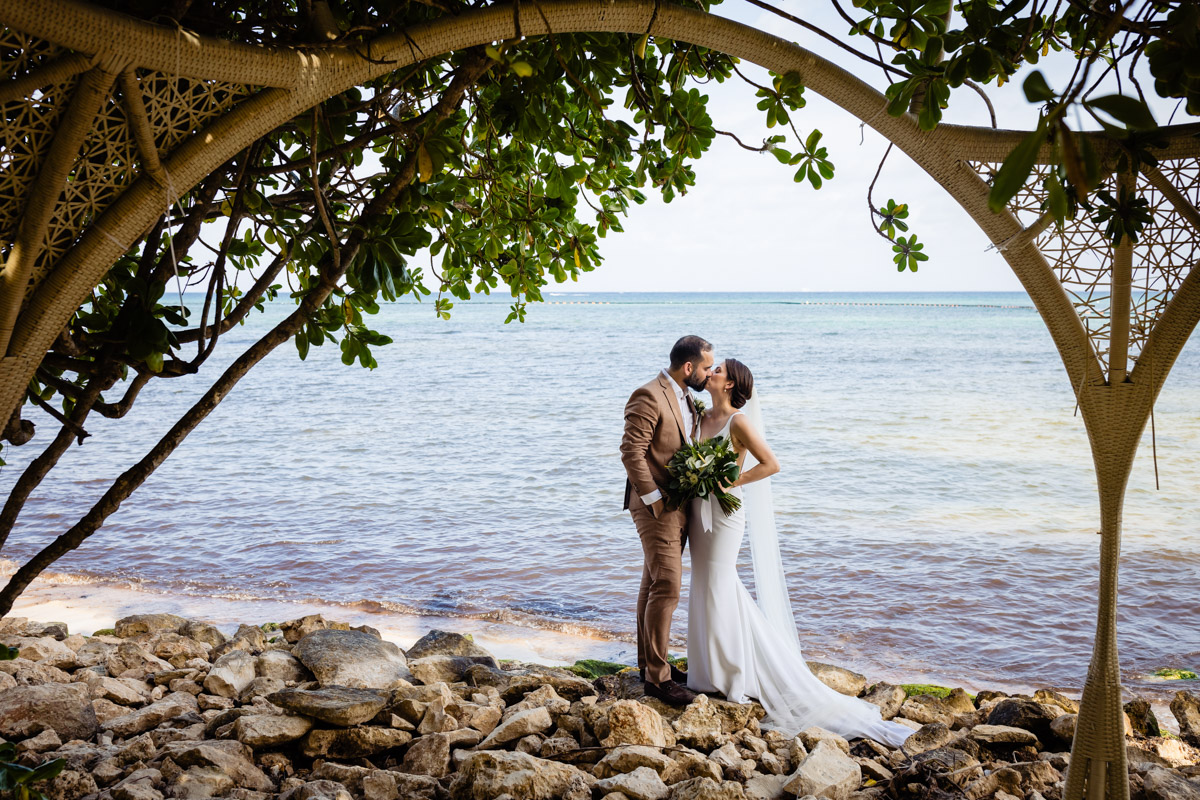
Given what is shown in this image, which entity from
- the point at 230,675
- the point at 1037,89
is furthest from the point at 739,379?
the point at 1037,89

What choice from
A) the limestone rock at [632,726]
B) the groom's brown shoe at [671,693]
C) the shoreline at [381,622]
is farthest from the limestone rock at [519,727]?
the shoreline at [381,622]

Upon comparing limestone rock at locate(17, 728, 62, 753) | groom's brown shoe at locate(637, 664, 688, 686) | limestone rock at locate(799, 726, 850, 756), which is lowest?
groom's brown shoe at locate(637, 664, 688, 686)

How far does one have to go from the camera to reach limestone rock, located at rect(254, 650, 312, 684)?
4137mm

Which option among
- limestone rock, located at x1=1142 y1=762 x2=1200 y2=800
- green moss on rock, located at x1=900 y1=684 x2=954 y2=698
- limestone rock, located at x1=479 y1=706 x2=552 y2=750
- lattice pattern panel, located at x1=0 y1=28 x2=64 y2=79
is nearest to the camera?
lattice pattern panel, located at x1=0 y1=28 x2=64 y2=79

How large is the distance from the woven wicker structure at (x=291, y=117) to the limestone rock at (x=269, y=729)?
195cm

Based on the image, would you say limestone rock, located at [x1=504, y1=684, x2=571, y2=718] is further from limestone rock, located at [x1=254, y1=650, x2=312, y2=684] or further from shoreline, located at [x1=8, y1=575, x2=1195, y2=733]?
shoreline, located at [x1=8, y1=575, x2=1195, y2=733]

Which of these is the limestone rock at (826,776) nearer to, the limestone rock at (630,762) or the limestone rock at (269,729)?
the limestone rock at (630,762)

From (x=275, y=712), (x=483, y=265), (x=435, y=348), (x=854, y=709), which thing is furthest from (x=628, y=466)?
(x=435, y=348)

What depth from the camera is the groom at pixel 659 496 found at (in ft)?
15.3

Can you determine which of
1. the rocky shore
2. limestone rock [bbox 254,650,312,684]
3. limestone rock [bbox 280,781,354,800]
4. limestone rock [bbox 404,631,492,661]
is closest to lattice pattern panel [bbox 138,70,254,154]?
the rocky shore

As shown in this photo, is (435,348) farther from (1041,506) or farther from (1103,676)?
(1103,676)

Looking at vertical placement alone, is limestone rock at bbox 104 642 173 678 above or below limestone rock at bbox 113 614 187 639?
above

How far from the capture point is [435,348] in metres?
38.0

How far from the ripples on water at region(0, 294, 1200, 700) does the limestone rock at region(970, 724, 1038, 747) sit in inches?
88.9
